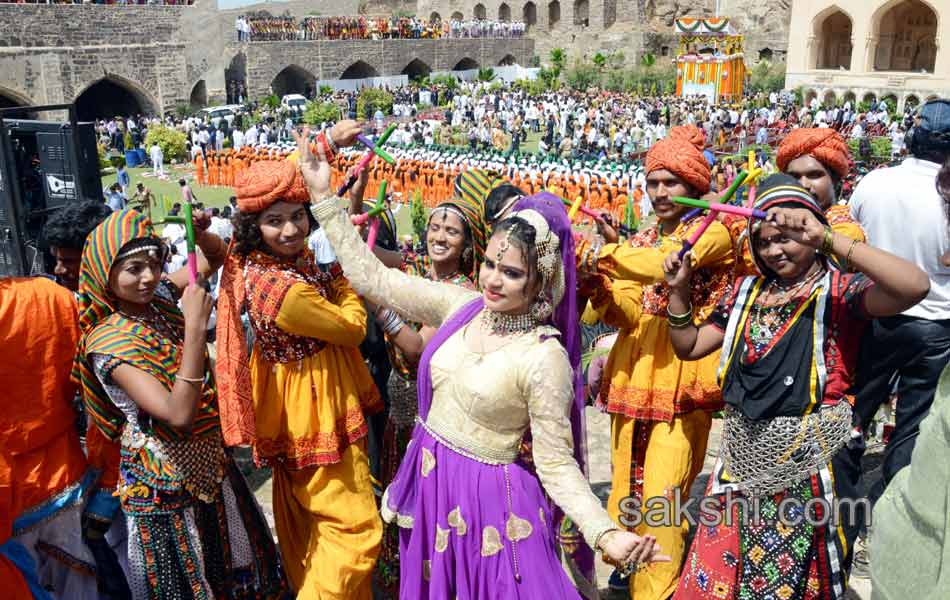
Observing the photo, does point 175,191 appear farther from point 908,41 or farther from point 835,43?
point 908,41

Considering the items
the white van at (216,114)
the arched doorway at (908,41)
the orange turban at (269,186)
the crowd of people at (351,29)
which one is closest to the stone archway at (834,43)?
the arched doorway at (908,41)

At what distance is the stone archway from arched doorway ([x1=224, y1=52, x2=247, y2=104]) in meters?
20.3

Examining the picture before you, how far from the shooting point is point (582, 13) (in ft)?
139

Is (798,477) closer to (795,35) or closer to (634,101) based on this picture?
(634,101)

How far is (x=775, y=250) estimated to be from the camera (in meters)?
2.20

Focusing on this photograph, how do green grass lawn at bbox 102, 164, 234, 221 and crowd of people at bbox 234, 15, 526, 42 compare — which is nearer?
green grass lawn at bbox 102, 164, 234, 221

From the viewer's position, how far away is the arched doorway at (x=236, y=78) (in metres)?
29.0

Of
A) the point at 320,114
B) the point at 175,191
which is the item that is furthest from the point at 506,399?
the point at 320,114

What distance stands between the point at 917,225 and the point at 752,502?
4.36ft

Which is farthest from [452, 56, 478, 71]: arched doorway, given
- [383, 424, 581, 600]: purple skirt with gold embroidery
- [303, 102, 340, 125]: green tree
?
[383, 424, 581, 600]: purple skirt with gold embroidery

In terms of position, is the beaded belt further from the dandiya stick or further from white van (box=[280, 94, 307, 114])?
white van (box=[280, 94, 307, 114])

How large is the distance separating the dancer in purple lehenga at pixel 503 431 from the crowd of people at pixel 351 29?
29.8 meters

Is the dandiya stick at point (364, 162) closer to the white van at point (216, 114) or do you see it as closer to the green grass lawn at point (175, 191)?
the green grass lawn at point (175, 191)

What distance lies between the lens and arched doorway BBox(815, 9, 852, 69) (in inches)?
1171
